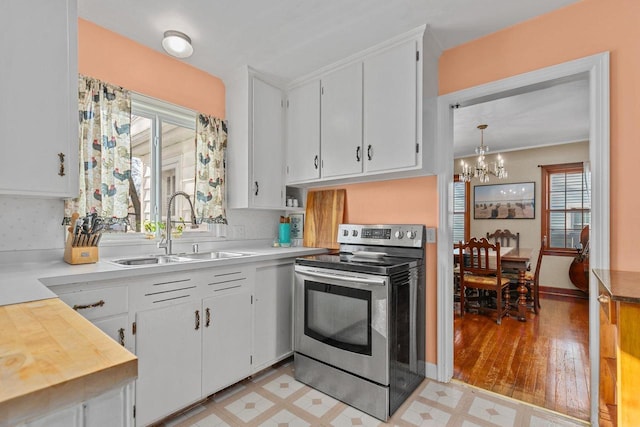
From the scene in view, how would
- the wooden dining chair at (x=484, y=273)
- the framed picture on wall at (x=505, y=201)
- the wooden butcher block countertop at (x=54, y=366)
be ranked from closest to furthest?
the wooden butcher block countertop at (x=54, y=366)
the wooden dining chair at (x=484, y=273)
the framed picture on wall at (x=505, y=201)

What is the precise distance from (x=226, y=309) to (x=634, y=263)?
2.37 meters

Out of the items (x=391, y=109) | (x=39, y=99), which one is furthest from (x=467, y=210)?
(x=39, y=99)

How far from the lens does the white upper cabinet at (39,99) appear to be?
1502 mm

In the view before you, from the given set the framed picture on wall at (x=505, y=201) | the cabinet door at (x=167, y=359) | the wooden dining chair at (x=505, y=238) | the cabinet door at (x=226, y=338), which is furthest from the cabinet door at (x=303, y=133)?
the framed picture on wall at (x=505, y=201)

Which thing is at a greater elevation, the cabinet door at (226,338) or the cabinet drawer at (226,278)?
the cabinet drawer at (226,278)

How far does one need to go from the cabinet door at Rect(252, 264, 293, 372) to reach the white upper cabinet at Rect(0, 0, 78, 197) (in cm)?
132

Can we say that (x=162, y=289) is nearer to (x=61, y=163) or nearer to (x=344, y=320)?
(x=61, y=163)

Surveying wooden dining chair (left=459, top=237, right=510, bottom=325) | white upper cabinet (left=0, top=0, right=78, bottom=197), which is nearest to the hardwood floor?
wooden dining chair (left=459, top=237, right=510, bottom=325)

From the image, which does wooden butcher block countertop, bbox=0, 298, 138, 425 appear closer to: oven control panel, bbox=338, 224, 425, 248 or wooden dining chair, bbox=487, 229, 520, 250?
oven control panel, bbox=338, 224, 425, 248

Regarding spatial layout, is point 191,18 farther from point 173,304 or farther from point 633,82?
point 633,82

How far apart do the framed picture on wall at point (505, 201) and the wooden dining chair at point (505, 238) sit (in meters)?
0.27

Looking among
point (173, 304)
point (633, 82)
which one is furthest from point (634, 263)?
point (173, 304)

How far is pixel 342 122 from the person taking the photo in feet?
8.41

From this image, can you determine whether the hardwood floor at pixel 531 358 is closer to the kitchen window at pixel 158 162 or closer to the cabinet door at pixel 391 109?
the cabinet door at pixel 391 109
